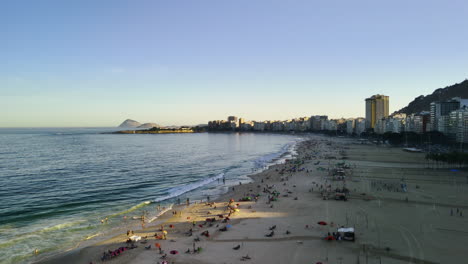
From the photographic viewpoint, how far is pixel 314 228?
20.7 meters

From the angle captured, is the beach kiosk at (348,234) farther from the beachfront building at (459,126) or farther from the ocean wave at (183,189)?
the beachfront building at (459,126)

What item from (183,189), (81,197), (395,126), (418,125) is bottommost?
(183,189)

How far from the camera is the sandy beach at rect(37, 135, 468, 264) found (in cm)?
1660

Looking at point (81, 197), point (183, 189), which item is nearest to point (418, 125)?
point (183, 189)

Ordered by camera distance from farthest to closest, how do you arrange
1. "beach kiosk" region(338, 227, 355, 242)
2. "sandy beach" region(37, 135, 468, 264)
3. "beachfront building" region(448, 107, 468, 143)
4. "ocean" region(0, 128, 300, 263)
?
"beachfront building" region(448, 107, 468, 143), "ocean" region(0, 128, 300, 263), "beach kiosk" region(338, 227, 355, 242), "sandy beach" region(37, 135, 468, 264)

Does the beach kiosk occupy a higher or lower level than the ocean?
higher

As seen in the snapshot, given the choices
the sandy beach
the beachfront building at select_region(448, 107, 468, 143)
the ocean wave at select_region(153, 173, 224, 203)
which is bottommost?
the ocean wave at select_region(153, 173, 224, 203)

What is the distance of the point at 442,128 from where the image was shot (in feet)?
356

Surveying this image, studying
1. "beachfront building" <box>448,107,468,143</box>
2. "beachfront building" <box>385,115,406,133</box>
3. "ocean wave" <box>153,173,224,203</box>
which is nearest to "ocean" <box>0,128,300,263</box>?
"ocean wave" <box>153,173,224,203</box>

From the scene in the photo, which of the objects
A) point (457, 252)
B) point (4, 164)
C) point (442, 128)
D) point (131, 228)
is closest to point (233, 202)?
point (131, 228)

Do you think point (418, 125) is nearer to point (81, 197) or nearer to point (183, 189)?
point (183, 189)

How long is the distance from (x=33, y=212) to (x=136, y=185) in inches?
505

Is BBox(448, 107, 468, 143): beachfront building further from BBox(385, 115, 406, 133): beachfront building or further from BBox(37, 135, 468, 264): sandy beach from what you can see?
BBox(37, 135, 468, 264): sandy beach

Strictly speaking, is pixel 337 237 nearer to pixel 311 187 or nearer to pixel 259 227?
pixel 259 227
